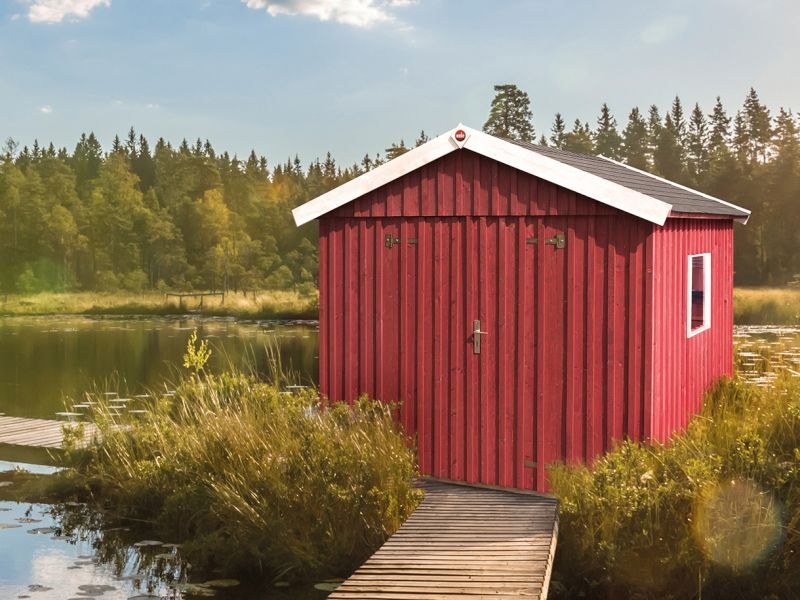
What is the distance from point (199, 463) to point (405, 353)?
195cm

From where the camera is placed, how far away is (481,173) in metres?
8.86

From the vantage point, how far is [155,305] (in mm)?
45875

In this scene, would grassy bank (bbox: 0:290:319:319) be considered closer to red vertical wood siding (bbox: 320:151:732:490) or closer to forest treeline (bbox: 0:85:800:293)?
forest treeline (bbox: 0:85:800:293)

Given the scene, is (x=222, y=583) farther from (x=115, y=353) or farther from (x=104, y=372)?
(x=115, y=353)

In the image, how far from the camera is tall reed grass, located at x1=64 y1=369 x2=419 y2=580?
784cm

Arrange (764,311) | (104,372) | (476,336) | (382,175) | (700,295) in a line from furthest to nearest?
1. (764,311)
2. (104,372)
3. (700,295)
4. (382,175)
5. (476,336)

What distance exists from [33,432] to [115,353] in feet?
44.4

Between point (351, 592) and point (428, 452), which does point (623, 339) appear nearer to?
point (428, 452)

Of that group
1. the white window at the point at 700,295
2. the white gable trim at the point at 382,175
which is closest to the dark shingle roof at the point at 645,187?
the white window at the point at 700,295

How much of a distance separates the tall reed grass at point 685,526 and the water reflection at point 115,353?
16.7 ft

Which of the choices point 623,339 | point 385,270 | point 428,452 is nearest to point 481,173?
point 385,270

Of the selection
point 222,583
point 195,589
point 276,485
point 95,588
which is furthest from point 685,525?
point 95,588

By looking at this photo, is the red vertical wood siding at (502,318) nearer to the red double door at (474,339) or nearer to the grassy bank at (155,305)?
the red double door at (474,339)

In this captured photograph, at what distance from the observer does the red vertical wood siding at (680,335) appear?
8.43 meters
